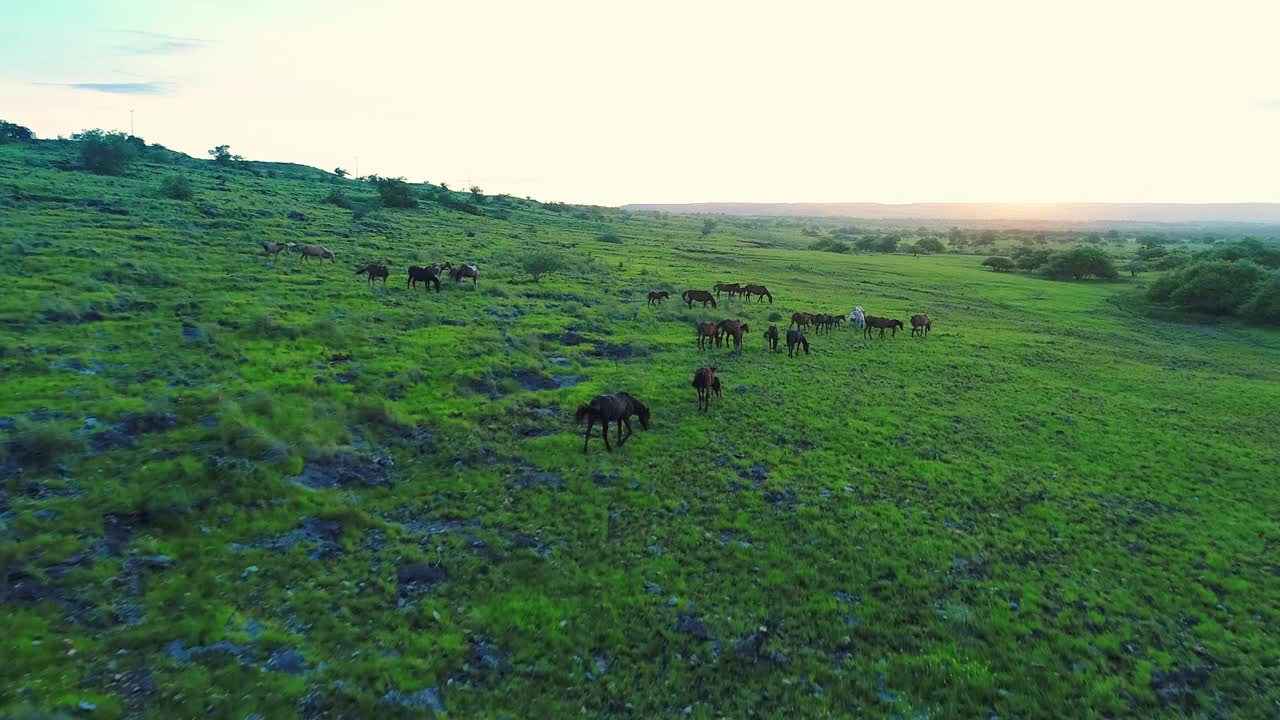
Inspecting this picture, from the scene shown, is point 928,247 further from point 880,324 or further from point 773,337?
point 773,337

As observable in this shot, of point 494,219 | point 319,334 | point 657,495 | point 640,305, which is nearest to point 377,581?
point 657,495

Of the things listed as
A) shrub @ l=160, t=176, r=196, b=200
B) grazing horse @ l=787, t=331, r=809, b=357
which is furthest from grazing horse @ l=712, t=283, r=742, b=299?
shrub @ l=160, t=176, r=196, b=200

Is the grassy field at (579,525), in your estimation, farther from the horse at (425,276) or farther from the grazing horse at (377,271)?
the horse at (425,276)

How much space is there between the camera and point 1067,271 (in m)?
67.2

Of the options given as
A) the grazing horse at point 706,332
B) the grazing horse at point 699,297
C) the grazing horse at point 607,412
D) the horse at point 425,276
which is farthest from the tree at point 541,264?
the grazing horse at point 607,412

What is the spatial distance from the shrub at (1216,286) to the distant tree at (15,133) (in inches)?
5652

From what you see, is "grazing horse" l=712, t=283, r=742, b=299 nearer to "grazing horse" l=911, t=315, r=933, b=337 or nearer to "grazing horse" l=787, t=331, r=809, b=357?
"grazing horse" l=911, t=315, r=933, b=337

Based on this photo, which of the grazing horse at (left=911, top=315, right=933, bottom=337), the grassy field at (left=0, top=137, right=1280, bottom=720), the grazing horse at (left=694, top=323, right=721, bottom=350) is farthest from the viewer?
the grazing horse at (left=911, top=315, right=933, bottom=337)

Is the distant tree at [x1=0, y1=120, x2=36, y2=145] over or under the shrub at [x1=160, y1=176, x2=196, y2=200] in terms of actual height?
over

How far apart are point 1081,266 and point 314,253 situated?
8065 centimetres

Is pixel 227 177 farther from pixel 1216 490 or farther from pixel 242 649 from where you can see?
pixel 1216 490

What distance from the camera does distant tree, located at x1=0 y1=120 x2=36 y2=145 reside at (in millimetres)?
83000

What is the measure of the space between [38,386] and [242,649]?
1252 cm

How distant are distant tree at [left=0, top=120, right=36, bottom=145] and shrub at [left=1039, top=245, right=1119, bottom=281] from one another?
478 feet
